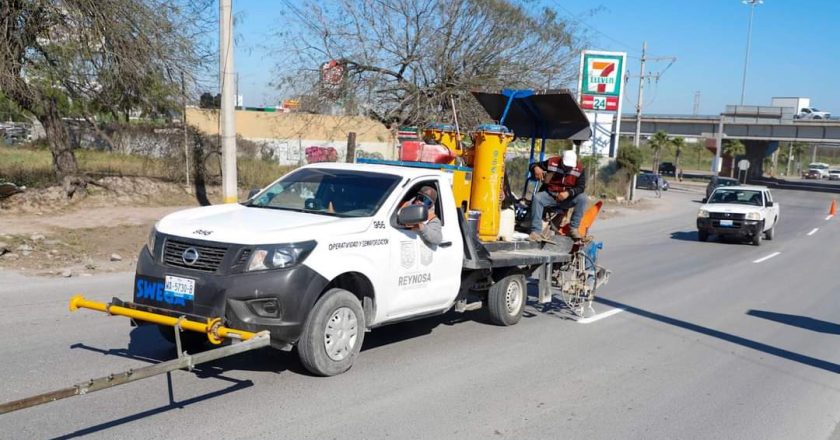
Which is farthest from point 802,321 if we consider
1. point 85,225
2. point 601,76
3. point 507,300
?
point 601,76

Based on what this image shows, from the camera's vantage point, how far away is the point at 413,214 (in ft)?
21.8

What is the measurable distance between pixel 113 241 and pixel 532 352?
8.78 meters

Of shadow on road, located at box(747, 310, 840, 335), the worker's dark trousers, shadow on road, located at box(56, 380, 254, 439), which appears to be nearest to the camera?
shadow on road, located at box(56, 380, 254, 439)

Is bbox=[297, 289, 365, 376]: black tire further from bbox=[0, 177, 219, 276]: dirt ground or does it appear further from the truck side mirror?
bbox=[0, 177, 219, 276]: dirt ground

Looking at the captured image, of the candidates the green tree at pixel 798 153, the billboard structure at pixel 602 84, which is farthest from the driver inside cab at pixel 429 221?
the green tree at pixel 798 153

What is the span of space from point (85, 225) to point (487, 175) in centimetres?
955

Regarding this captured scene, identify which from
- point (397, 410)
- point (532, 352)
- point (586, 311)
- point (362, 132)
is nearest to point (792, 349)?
point (586, 311)

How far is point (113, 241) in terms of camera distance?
13312 millimetres

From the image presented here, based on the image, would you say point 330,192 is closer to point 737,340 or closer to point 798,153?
point 737,340

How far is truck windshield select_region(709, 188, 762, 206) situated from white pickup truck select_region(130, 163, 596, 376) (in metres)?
16.8

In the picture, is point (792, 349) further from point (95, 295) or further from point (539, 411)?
point (95, 295)

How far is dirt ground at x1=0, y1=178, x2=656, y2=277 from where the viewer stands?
11555mm

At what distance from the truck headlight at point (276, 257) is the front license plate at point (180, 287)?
485mm

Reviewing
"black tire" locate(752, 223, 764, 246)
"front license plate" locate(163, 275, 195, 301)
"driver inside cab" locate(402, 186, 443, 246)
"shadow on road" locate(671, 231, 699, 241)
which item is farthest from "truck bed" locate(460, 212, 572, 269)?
"shadow on road" locate(671, 231, 699, 241)
